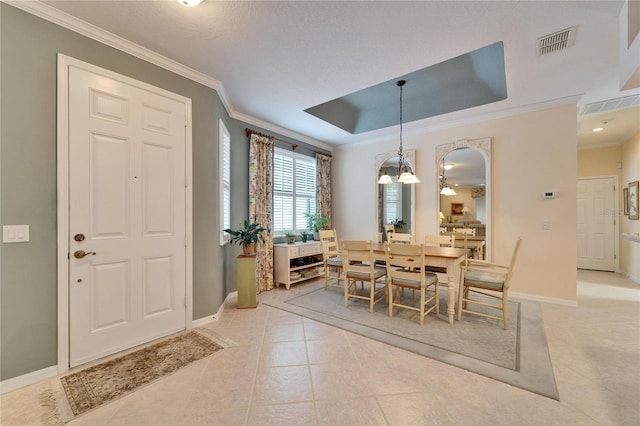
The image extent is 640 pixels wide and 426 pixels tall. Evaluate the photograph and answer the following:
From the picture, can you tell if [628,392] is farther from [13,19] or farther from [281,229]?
[13,19]

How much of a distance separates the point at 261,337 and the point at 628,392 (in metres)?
2.94

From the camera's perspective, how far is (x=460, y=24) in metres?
2.13

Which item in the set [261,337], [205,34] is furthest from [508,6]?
[261,337]

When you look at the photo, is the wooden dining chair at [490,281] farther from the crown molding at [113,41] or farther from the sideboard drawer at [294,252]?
the crown molding at [113,41]

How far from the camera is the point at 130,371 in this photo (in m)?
2.06

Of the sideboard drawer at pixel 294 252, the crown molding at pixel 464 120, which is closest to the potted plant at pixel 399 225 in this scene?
the crown molding at pixel 464 120

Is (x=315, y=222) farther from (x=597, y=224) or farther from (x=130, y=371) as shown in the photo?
(x=597, y=224)

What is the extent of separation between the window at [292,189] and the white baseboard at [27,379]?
10.3 feet

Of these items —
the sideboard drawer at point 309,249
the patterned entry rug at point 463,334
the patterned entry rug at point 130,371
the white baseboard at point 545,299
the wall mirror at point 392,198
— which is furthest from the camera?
the wall mirror at point 392,198

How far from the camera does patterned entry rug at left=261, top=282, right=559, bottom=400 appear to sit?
2.05 meters

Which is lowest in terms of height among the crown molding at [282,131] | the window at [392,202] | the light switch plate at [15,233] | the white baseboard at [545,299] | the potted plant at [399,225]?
the white baseboard at [545,299]

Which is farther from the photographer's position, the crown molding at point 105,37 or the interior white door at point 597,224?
the interior white door at point 597,224

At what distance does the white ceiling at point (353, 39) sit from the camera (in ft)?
6.48

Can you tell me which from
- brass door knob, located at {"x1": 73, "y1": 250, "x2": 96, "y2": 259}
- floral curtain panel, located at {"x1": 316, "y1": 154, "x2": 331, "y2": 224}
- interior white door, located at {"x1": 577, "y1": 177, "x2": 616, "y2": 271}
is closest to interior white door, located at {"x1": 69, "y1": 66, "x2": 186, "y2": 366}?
brass door knob, located at {"x1": 73, "y1": 250, "x2": 96, "y2": 259}
